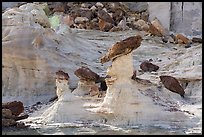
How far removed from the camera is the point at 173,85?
635 cm

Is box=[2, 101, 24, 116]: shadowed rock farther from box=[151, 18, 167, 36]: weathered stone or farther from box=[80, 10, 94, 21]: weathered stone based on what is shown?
box=[80, 10, 94, 21]: weathered stone

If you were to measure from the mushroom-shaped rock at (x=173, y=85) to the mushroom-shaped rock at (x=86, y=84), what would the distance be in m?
0.79

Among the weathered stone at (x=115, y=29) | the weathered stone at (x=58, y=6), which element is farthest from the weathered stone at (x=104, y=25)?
the weathered stone at (x=58, y=6)

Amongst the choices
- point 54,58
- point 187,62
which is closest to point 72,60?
point 54,58

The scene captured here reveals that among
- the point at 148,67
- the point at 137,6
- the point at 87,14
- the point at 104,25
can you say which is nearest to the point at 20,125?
the point at 148,67

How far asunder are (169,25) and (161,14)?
337 millimetres

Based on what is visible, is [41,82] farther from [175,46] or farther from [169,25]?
[169,25]

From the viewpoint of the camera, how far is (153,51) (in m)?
9.37

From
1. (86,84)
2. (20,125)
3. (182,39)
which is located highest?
(86,84)

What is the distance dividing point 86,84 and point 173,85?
988mm

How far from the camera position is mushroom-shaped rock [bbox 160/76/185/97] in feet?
20.8

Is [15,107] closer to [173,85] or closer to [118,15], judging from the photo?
[173,85]

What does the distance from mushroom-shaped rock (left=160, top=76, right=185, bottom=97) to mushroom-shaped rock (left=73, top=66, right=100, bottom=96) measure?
2.58ft

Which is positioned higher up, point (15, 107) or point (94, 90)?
point (94, 90)
